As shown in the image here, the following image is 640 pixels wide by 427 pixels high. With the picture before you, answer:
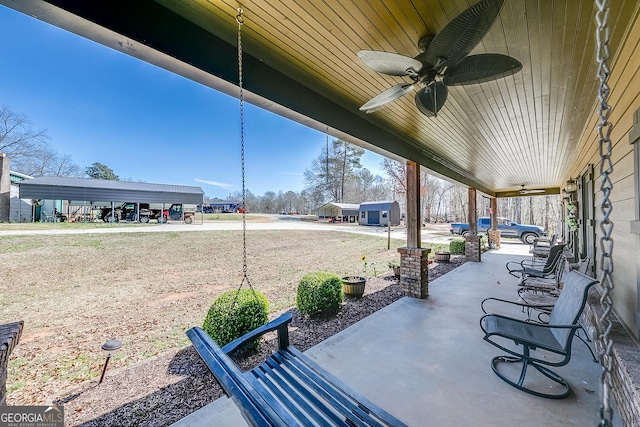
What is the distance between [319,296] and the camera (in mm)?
3822

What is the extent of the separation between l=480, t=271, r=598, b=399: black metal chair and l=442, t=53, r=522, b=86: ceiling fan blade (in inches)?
77.6

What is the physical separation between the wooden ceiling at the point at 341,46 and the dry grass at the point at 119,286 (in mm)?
3153

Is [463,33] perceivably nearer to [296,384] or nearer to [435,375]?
[296,384]

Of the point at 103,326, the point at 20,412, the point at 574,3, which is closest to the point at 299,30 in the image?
the point at 574,3

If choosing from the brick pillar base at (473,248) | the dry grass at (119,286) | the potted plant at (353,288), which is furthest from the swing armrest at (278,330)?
the brick pillar base at (473,248)

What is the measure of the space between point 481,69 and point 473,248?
25.7 feet

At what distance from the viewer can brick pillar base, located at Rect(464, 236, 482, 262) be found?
8.27 metres

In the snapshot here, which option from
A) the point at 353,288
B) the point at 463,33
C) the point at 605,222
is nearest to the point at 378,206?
the point at 353,288

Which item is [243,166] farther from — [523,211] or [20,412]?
[523,211]

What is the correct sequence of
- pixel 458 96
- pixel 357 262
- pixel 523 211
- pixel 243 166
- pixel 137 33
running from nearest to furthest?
pixel 137 33 < pixel 243 166 < pixel 458 96 < pixel 357 262 < pixel 523 211

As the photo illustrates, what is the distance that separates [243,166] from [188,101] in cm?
1009

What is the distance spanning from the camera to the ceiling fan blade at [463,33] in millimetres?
1367

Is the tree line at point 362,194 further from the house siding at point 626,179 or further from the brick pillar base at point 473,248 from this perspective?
the house siding at point 626,179

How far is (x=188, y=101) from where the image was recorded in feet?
34.2
